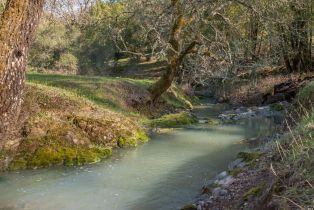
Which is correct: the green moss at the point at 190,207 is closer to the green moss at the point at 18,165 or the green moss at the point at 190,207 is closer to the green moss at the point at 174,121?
the green moss at the point at 18,165

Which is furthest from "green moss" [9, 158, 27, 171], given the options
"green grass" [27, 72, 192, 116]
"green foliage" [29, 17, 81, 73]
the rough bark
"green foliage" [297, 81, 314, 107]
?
"green foliage" [29, 17, 81, 73]

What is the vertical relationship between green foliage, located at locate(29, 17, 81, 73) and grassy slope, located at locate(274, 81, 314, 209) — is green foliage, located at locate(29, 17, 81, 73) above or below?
above

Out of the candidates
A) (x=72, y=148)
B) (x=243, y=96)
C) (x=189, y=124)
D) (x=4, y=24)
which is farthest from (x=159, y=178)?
(x=243, y=96)

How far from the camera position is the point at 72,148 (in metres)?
11.3

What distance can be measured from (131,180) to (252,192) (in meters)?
3.99

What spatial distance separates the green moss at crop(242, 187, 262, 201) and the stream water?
6.18 feet

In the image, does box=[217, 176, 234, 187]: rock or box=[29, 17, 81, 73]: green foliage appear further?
box=[29, 17, 81, 73]: green foliage

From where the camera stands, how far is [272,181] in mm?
5141

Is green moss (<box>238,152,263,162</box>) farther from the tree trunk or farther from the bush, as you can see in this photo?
the bush

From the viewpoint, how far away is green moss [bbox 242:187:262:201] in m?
5.64

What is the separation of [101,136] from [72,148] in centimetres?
145

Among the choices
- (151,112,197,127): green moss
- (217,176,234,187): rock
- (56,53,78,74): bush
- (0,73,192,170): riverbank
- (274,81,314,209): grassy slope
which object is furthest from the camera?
(56,53,78,74): bush

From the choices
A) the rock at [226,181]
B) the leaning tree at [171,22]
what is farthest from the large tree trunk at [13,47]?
the leaning tree at [171,22]

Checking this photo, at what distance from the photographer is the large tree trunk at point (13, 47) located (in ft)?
17.4
